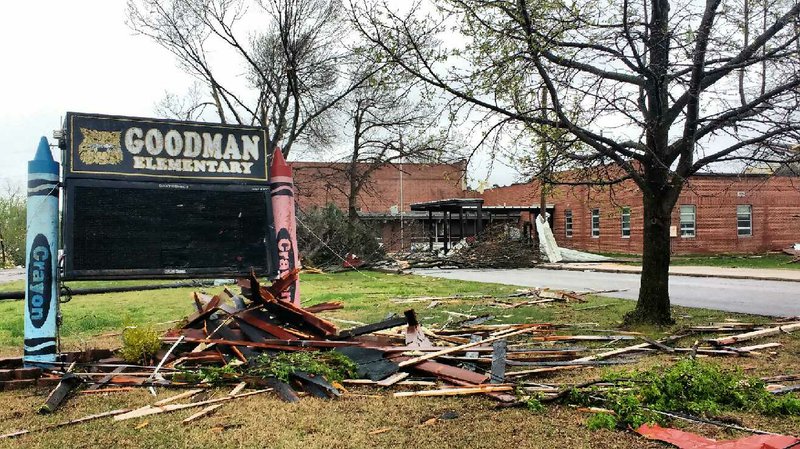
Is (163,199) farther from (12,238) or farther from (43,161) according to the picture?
(12,238)

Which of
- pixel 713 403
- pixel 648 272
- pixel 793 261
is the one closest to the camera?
pixel 713 403

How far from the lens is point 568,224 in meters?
50.5

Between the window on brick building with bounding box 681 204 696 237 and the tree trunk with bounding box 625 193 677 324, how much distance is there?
102ft

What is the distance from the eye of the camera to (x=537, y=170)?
1184 centimetres

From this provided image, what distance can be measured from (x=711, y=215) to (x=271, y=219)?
3616 centimetres

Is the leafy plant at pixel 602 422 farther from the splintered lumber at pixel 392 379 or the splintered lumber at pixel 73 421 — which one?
the splintered lumber at pixel 73 421

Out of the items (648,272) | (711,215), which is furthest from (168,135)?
(711,215)

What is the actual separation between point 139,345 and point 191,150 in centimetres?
264

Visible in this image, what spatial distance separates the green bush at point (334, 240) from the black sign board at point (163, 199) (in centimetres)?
2465

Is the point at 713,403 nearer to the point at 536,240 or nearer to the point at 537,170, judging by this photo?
the point at 537,170

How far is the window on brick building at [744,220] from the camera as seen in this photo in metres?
38.8

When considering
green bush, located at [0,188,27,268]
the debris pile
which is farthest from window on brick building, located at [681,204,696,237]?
green bush, located at [0,188,27,268]

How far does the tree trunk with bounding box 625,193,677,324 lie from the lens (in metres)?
10.7

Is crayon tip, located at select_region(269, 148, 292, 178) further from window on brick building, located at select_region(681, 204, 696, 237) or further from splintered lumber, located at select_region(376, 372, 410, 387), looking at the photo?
window on brick building, located at select_region(681, 204, 696, 237)
